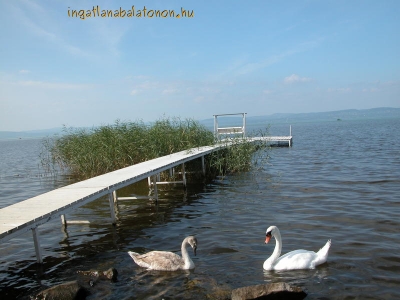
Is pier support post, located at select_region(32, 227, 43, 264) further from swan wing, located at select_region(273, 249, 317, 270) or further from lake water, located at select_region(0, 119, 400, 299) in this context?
swan wing, located at select_region(273, 249, 317, 270)

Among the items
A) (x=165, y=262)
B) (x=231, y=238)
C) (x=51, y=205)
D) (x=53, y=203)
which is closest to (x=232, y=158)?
(x=231, y=238)

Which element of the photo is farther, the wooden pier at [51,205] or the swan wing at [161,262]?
the swan wing at [161,262]

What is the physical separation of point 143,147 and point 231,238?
9.28m

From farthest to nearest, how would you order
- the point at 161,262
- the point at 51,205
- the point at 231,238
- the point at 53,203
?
1. the point at 231,238
2. the point at 53,203
3. the point at 51,205
4. the point at 161,262

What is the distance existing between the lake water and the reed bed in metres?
1.58

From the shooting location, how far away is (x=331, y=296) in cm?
602

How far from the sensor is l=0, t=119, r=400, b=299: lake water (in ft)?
21.5

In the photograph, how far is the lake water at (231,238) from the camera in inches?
258

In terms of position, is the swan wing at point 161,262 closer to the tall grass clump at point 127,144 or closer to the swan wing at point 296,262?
the swan wing at point 296,262

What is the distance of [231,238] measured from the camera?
902 centimetres

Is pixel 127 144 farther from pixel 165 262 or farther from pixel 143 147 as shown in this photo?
pixel 165 262

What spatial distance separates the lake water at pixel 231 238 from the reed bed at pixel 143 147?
5.20ft

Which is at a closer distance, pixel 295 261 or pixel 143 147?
pixel 295 261

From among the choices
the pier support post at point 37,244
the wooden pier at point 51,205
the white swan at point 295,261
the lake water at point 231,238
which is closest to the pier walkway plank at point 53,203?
the wooden pier at point 51,205
